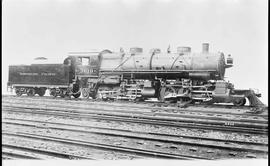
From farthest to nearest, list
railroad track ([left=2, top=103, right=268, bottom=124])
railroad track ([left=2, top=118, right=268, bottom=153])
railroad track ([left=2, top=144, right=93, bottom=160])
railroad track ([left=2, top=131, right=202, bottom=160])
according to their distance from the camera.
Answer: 1. railroad track ([left=2, top=103, right=268, bottom=124])
2. railroad track ([left=2, top=118, right=268, bottom=153])
3. railroad track ([left=2, top=144, right=93, bottom=160])
4. railroad track ([left=2, top=131, right=202, bottom=160])

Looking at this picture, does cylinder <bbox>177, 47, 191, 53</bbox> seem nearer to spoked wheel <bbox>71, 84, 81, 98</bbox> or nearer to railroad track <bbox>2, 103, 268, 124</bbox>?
railroad track <bbox>2, 103, 268, 124</bbox>

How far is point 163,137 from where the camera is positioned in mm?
8109

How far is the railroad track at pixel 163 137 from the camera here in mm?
7137

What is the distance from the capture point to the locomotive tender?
47.4ft

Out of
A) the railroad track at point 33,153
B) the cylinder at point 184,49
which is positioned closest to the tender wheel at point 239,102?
the cylinder at point 184,49

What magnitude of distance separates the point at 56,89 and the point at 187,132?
11905 millimetres

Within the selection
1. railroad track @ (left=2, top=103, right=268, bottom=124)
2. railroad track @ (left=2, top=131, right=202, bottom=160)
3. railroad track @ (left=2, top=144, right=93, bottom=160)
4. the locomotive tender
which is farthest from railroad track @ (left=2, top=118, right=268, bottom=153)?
the locomotive tender

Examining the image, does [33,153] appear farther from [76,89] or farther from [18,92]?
[18,92]

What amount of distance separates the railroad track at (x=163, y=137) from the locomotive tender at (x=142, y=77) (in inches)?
240

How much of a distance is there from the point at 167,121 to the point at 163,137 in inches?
79.6

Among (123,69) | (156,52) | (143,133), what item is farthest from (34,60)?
(143,133)

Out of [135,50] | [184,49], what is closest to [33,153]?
[184,49]

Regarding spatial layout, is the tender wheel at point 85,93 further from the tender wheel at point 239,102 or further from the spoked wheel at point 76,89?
the tender wheel at point 239,102

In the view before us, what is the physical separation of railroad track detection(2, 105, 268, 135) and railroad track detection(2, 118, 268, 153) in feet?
3.39
